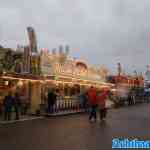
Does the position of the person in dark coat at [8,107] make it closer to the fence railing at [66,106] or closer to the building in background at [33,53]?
the fence railing at [66,106]

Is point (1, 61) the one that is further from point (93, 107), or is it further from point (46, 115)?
point (93, 107)

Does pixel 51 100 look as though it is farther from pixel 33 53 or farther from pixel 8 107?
pixel 8 107

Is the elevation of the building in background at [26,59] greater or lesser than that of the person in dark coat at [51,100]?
greater

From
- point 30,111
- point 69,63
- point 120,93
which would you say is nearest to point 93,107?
point 30,111

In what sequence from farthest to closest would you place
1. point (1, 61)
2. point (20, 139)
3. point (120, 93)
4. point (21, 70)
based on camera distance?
1. point (120, 93)
2. point (21, 70)
3. point (1, 61)
4. point (20, 139)

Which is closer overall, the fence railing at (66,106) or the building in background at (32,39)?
the fence railing at (66,106)

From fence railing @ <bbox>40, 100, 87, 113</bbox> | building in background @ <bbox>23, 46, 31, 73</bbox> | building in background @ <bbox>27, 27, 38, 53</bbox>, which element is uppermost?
building in background @ <bbox>27, 27, 38, 53</bbox>

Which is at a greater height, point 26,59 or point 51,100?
point 26,59

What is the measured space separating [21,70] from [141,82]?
4502 cm

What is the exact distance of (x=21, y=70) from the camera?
A: 2608cm

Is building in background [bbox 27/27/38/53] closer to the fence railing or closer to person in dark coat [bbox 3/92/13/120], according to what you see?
the fence railing

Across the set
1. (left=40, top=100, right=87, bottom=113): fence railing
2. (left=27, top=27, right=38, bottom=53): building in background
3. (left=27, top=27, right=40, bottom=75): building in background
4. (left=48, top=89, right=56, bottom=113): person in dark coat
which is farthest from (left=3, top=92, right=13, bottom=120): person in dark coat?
(left=27, top=27, right=38, bottom=53): building in background

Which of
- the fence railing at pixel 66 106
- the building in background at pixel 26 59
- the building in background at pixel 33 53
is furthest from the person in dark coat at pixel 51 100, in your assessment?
Answer: the building in background at pixel 26 59

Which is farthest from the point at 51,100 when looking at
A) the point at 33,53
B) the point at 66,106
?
the point at 33,53
